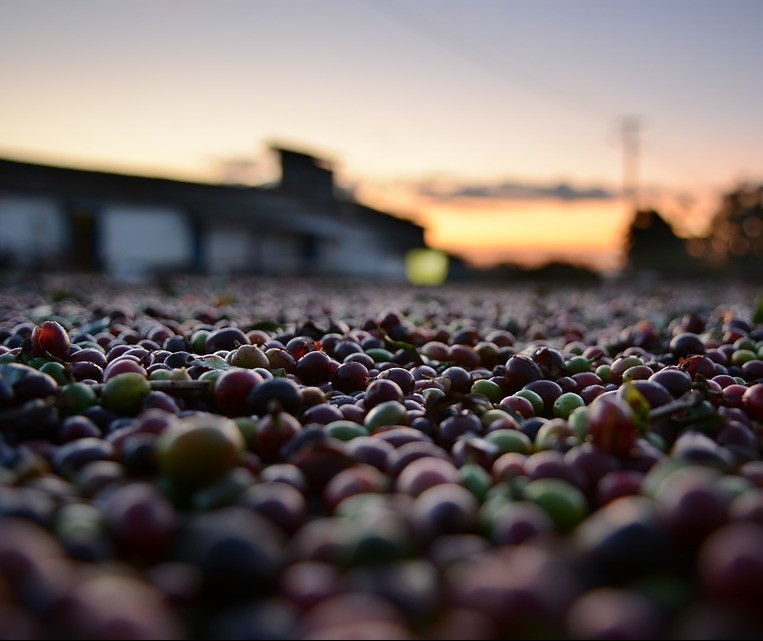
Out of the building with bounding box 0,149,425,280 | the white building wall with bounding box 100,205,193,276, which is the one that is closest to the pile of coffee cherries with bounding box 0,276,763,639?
the building with bounding box 0,149,425,280

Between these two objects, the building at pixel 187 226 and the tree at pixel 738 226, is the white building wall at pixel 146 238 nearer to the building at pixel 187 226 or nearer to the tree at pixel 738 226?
the building at pixel 187 226

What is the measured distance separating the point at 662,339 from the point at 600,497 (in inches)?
163

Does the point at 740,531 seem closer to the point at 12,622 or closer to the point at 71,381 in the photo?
the point at 12,622

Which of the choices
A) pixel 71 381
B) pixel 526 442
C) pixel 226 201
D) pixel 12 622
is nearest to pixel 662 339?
pixel 526 442

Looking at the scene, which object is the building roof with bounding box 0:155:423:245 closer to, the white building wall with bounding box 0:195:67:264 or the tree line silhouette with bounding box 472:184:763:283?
the white building wall with bounding box 0:195:67:264

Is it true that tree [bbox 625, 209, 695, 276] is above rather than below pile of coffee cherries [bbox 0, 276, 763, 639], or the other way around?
above

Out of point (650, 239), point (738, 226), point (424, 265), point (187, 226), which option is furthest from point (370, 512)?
point (738, 226)

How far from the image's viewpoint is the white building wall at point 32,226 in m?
24.5

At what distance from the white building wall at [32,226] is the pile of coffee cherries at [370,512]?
23.7 metres

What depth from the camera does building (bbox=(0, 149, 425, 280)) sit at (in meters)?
25.3

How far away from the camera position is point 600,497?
1.81 metres

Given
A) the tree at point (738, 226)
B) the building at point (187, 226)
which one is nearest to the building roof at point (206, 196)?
the building at point (187, 226)

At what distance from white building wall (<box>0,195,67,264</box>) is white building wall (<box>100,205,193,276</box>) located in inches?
72.4

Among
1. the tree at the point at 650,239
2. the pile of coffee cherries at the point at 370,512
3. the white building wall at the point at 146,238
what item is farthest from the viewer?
the tree at the point at 650,239
